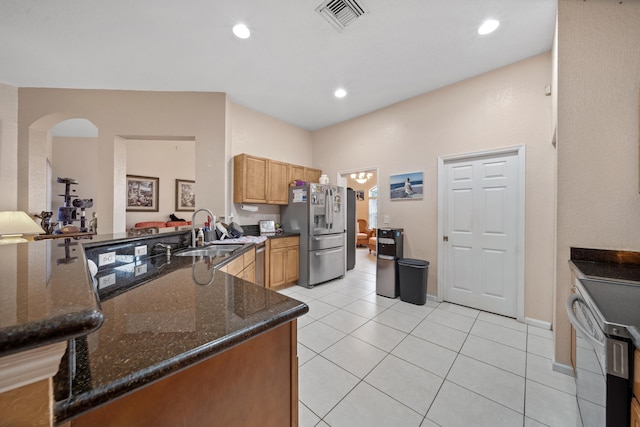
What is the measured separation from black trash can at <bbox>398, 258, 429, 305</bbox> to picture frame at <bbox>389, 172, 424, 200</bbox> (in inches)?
37.7

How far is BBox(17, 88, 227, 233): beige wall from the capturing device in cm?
298

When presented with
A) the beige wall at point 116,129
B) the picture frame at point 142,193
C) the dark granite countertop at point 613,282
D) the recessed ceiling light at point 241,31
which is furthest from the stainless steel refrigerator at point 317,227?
the picture frame at point 142,193

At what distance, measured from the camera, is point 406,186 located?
3422mm

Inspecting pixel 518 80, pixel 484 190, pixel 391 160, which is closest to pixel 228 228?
pixel 391 160

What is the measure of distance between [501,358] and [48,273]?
110 inches

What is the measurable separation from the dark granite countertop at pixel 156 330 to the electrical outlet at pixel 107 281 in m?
0.02

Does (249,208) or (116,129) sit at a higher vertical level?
(116,129)

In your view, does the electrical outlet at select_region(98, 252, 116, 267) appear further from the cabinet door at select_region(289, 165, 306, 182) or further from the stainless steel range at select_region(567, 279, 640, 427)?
the cabinet door at select_region(289, 165, 306, 182)

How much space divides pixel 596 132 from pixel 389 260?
2.30 m

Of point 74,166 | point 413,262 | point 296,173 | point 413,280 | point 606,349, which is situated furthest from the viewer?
point 74,166

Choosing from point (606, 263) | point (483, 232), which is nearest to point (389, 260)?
point (483, 232)

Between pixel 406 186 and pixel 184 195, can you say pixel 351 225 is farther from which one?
pixel 184 195

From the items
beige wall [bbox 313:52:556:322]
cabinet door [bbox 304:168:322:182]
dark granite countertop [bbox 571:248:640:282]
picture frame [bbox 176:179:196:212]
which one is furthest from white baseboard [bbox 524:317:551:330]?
picture frame [bbox 176:179:196:212]

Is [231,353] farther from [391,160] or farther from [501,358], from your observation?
[391,160]
